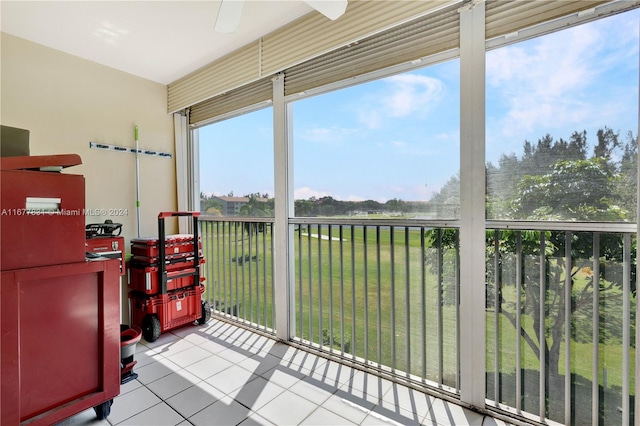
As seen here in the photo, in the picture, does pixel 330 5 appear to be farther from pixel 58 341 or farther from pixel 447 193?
pixel 58 341

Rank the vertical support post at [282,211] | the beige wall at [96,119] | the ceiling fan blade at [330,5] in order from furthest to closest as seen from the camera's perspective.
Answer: the vertical support post at [282,211] → the beige wall at [96,119] → the ceiling fan blade at [330,5]

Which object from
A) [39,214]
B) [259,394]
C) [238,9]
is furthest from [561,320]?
[39,214]

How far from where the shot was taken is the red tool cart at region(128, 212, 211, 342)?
2.85 metres

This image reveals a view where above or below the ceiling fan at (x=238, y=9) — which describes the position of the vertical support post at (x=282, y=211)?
below

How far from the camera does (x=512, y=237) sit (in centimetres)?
Result: 180

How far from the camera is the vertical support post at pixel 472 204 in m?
1.77

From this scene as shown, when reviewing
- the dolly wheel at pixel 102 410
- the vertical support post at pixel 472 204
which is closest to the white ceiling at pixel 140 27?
the vertical support post at pixel 472 204

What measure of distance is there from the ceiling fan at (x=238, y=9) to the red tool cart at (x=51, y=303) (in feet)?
4.09

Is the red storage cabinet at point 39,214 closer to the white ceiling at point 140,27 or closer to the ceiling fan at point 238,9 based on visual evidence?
the ceiling fan at point 238,9

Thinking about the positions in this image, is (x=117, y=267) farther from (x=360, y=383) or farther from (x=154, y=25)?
(x=154, y=25)

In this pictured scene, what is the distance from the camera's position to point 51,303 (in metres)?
1.51

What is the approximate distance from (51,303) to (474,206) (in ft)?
8.04

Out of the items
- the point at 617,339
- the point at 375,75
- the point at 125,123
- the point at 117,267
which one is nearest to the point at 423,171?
the point at 375,75

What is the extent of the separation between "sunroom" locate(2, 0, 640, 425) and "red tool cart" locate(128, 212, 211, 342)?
1.17ft
